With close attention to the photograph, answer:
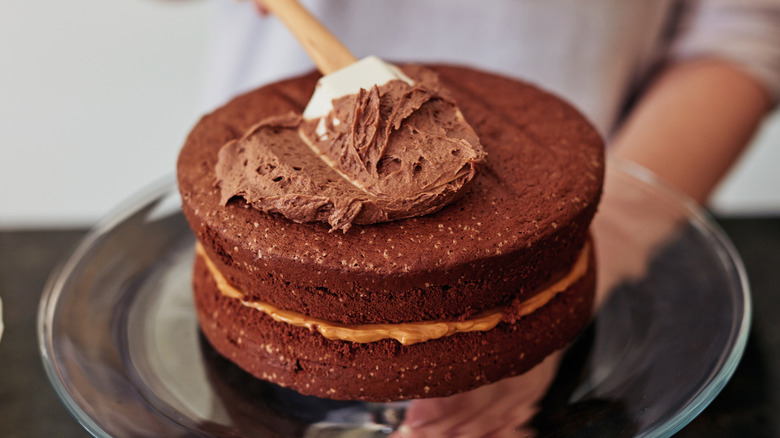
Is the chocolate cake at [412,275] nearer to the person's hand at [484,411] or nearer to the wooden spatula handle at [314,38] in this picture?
the person's hand at [484,411]

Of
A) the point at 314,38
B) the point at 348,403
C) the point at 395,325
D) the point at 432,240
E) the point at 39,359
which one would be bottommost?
the point at 39,359

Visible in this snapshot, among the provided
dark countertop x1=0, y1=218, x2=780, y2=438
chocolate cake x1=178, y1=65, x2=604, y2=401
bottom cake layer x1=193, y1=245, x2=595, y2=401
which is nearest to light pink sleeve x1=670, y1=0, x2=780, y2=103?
dark countertop x1=0, y1=218, x2=780, y2=438

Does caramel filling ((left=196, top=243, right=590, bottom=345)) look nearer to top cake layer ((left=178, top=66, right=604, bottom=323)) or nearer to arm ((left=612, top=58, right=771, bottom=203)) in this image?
top cake layer ((left=178, top=66, right=604, bottom=323))

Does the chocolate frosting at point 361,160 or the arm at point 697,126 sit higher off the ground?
the chocolate frosting at point 361,160

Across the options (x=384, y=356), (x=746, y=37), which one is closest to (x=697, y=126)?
(x=746, y=37)

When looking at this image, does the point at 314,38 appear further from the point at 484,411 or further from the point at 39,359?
the point at 39,359

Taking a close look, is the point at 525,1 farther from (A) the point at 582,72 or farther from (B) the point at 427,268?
(B) the point at 427,268

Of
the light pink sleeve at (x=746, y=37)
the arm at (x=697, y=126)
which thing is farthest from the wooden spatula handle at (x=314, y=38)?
the light pink sleeve at (x=746, y=37)
